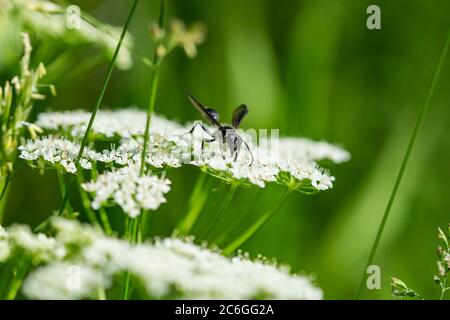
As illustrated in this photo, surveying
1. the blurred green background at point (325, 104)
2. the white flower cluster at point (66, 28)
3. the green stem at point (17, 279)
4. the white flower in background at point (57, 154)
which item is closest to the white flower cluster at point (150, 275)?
the green stem at point (17, 279)

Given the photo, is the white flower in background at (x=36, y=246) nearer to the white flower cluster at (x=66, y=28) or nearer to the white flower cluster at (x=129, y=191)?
the white flower cluster at (x=129, y=191)

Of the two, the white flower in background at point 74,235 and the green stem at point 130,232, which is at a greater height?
the white flower in background at point 74,235

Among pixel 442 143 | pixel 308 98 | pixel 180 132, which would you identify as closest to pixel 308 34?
pixel 308 98

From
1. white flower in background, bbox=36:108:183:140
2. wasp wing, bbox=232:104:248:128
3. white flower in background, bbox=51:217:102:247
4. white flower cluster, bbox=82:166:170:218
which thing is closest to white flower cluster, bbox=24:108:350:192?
white flower in background, bbox=36:108:183:140

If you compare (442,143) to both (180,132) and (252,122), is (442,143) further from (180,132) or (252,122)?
(180,132)

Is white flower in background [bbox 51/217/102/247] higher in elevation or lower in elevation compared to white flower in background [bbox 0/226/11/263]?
higher

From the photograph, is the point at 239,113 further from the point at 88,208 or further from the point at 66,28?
the point at 66,28

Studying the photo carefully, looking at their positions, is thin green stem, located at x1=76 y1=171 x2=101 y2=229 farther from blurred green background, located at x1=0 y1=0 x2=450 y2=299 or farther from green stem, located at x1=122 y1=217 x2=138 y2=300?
blurred green background, located at x1=0 y1=0 x2=450 y2=299
